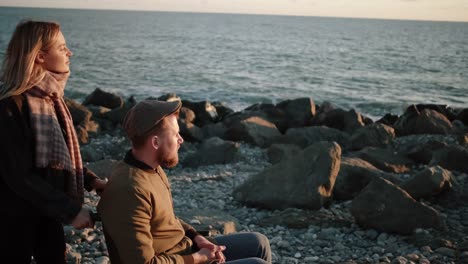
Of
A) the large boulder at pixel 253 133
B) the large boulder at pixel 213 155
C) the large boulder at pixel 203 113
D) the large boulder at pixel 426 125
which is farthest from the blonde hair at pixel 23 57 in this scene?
the large boulder at pixel 203 113

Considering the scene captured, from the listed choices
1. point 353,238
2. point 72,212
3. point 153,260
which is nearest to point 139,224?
point 153,260

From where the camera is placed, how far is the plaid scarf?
128 inches

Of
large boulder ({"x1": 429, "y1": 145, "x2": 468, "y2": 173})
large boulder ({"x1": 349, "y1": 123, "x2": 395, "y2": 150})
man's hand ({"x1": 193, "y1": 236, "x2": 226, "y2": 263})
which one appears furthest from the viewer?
large boulder ({"x1": 349, "y1": 123, "x2": 395, "y2": 150})

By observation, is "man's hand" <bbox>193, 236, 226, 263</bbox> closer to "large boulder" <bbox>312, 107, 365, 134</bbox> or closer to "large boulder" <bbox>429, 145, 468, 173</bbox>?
"large boulder" <bbox>429, 145, 468, 173</bbox>

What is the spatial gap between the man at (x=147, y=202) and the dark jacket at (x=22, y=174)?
0.97 ft

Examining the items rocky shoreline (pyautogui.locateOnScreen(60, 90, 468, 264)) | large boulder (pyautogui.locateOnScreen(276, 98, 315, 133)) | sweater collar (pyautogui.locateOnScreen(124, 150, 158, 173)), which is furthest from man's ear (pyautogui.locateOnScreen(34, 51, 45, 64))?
large boulder (pyautogui.locateOnScreen(276, 98, 315, 133))

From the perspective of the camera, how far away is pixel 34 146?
326 centimetres

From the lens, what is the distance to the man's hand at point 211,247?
3.59 meters

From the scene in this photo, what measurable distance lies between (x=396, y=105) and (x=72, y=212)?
2641cm

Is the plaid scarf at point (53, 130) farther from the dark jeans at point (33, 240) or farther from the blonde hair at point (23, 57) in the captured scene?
the dark jeans at point (33, 240)

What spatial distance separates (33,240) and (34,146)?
2.28 feet

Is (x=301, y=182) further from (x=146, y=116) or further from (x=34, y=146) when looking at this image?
(x=34, y=146)

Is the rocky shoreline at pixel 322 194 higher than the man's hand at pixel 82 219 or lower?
lower

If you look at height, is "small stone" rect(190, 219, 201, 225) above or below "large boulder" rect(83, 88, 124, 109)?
above
